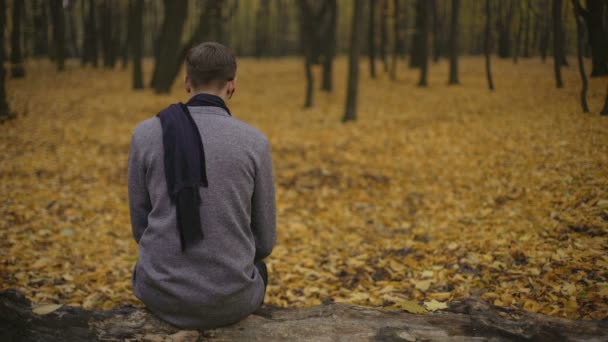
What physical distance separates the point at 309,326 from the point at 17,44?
7931 mm

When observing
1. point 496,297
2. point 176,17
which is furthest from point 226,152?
point 176,17

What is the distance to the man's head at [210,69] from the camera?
2.16 metres

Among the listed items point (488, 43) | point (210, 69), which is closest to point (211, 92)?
point (210, 69)

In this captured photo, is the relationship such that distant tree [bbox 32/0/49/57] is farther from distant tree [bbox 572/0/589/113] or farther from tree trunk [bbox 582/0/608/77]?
tree trunk [bbox 582/0/608/77]

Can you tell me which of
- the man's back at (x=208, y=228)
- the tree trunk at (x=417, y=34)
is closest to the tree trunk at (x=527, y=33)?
the man's back at (x=208, y=228)

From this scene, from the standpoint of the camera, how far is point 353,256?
195 inches

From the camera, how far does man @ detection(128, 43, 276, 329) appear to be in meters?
2.06

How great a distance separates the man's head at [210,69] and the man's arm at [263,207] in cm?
40

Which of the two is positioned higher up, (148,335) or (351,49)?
(351,49)

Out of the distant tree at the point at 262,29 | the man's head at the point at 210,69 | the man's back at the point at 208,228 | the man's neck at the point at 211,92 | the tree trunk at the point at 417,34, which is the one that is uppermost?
the distant tree at the point at 262,29

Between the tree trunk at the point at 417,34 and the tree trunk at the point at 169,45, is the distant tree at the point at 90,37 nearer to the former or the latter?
the tree trunk at the point at 169,45

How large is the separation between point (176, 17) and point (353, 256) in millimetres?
14285

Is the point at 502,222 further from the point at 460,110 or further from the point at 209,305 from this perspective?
the point at 460,110

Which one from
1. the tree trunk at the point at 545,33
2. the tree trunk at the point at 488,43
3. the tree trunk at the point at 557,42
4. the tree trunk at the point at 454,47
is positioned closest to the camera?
the tree trunk at the point at 557,42
